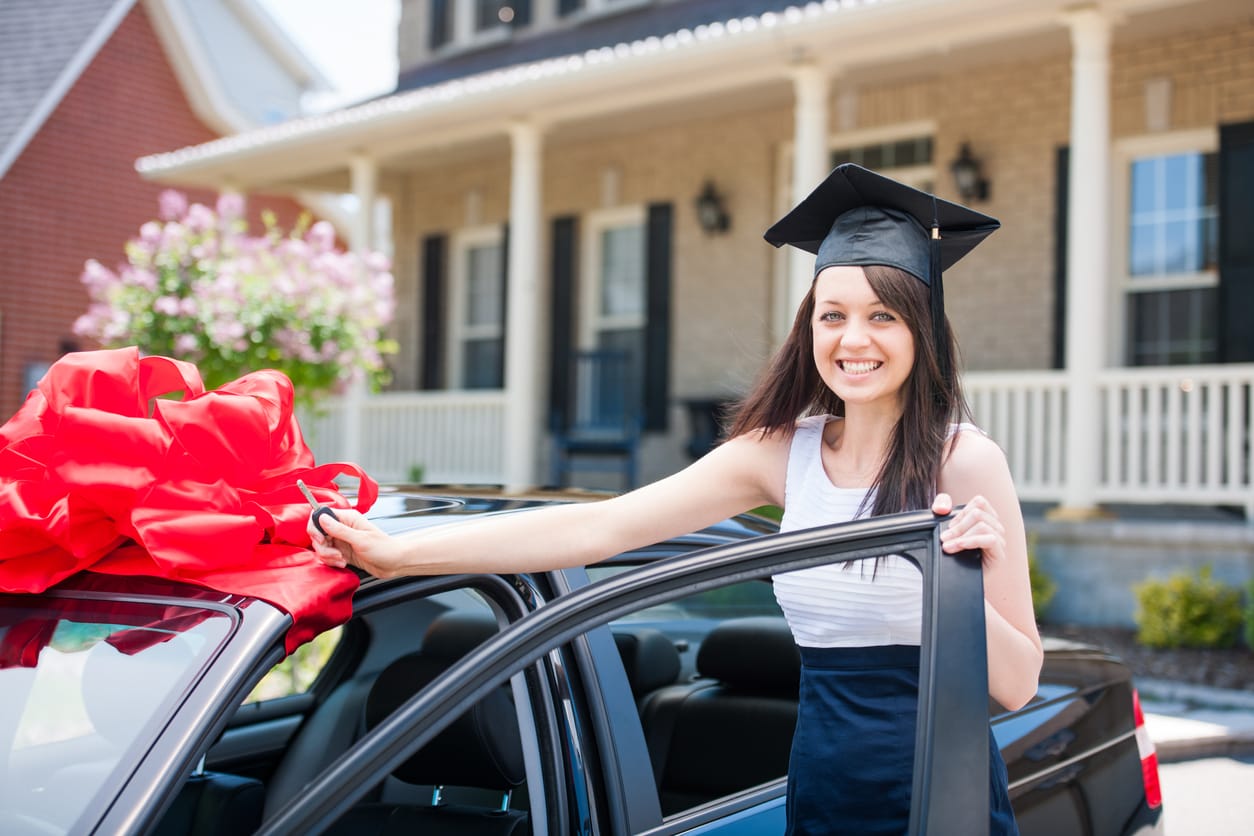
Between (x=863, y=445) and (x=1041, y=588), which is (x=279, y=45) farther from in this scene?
(x=863, y=445)

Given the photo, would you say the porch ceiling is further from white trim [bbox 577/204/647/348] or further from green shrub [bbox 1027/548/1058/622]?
green shrub [bbox 1027/548/1058/622]

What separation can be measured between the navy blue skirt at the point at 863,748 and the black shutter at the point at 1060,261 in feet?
24.9

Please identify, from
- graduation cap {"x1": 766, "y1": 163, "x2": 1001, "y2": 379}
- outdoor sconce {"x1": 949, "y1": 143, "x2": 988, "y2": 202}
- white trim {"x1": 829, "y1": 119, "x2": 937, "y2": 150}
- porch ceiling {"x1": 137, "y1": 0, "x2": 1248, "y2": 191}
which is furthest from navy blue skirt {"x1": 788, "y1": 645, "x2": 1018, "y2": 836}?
white trim {"x1": 829, "y1": 119, "x2": 937, "y2": 150}

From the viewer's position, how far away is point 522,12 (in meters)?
12.4

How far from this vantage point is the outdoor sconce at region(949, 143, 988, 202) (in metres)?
9.07

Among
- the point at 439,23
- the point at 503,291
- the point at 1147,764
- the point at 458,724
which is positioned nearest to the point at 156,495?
the point at 458,724

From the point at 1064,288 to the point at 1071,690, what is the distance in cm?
666

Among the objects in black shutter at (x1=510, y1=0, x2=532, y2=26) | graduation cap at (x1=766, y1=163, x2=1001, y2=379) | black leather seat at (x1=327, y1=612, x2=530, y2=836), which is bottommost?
black leather seat at (x1=327, y1=612, x2=530, y2=836)

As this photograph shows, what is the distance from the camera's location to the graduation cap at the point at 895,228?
178cm

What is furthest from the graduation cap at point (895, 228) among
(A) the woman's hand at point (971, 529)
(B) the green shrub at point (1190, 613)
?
(B) the green shrub at point (1190, 613)

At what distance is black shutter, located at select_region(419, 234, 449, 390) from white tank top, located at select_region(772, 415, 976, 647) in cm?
1117

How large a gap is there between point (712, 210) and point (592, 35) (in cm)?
235

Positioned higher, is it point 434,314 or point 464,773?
point 434,314

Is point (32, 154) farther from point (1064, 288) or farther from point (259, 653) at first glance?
point (259, 653)
